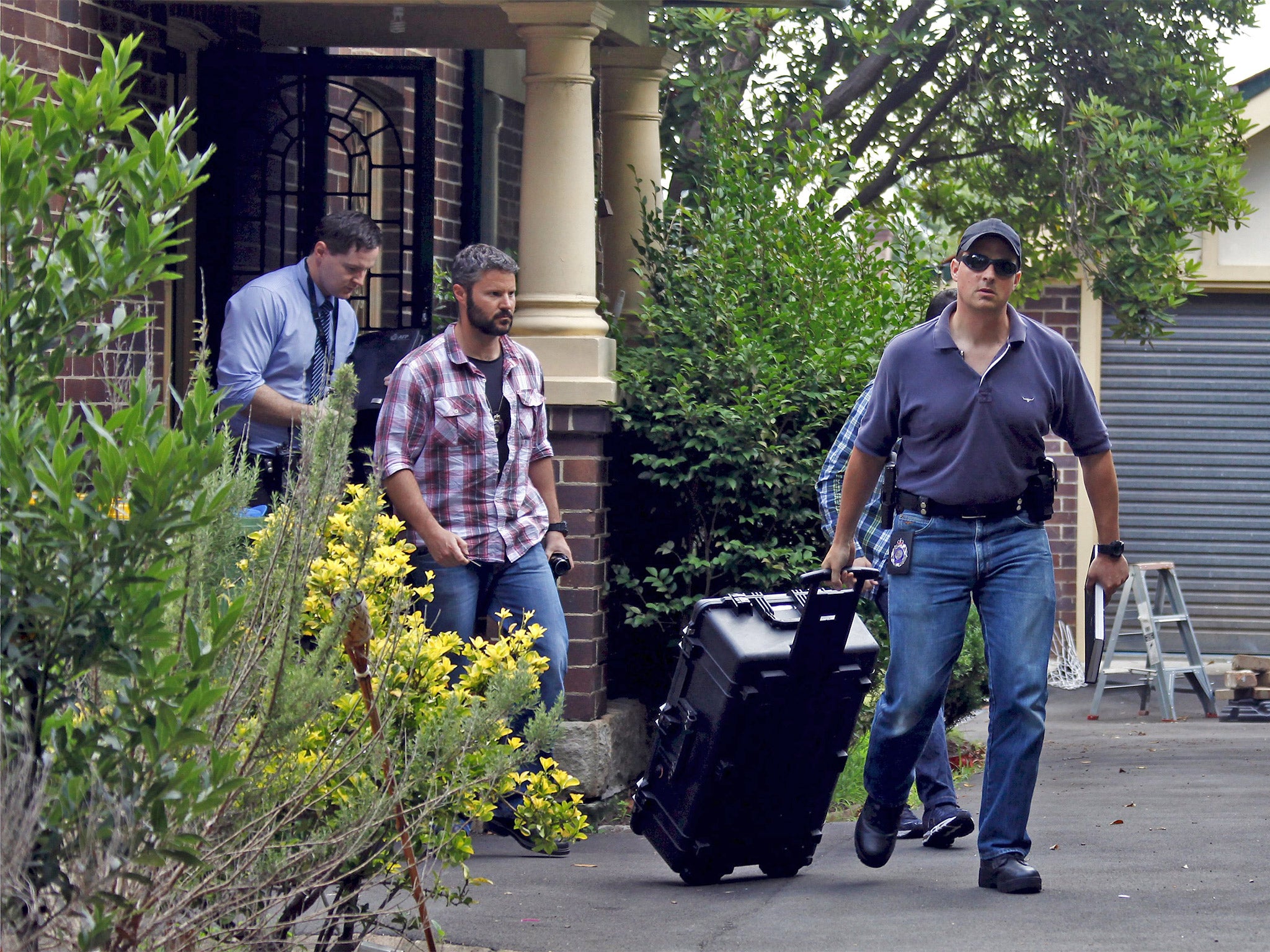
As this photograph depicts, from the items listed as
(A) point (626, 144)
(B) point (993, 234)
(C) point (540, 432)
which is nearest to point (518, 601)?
(C) point (540, 432)

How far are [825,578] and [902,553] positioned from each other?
0.30 m

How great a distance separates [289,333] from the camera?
6.24 m

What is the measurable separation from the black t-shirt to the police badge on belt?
1.46 metres

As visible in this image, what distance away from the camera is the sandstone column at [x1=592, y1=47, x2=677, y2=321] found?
7898 millimetres

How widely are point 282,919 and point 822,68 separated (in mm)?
7773

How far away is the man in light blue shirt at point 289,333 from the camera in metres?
6.07

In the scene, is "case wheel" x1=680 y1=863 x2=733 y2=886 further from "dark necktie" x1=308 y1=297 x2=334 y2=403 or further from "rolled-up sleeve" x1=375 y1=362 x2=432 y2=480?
"dark necktie" x1=308 y1=297 x2=334 y2=403

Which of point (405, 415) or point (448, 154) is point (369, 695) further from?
point (448, 154)

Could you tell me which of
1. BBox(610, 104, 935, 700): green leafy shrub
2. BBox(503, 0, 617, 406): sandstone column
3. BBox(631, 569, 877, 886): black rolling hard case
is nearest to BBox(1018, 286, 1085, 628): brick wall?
BBox(610, 104, 935, 700): green leafy shrub

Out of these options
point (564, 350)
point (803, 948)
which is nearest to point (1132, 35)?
point (564, 350)

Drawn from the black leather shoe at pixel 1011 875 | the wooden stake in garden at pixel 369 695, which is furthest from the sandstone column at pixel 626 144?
the wooden stake in garden at pixel 369 695

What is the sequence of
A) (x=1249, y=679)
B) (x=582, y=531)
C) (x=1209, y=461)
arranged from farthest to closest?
(x=1209, y=461) → (x=1249, y=679) → (x=582, y=531)

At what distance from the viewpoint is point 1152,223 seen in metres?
9.75

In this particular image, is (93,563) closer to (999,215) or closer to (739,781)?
(739,781)
